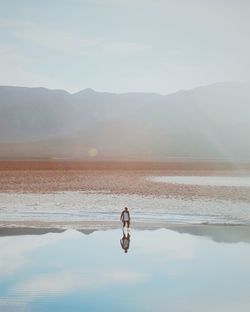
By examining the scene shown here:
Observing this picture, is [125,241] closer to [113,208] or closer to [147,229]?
[147,229]

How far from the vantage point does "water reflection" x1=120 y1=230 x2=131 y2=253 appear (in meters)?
19.3

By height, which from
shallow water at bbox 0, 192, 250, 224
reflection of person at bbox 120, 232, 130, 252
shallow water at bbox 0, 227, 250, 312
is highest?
shallow water at bbox 0, 192, 250, 224

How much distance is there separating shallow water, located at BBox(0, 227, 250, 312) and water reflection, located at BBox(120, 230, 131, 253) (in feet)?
0.64

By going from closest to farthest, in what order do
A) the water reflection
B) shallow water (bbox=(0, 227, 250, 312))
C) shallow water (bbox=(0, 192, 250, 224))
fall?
shallow water (bbox=(0, 227, 250, 312))
the water reflection
shallow water (bbox=(0, 192, 250, 224))

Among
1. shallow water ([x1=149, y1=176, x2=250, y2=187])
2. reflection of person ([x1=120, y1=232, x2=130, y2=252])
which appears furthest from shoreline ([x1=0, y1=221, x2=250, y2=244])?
shallow water ([x1=149, y1=176, x2=250, y2=187])

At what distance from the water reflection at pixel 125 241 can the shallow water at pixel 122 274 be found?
0.64 feet

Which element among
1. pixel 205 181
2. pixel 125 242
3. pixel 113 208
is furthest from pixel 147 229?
pixel 205 181

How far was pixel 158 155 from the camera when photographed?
152 m

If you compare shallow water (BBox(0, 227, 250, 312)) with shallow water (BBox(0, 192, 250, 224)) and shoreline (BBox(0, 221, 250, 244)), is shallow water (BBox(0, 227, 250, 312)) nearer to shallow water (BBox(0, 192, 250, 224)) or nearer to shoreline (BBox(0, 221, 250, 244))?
shoreline (BBox(0, 221, 250, 244))

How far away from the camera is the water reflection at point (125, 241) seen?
63.5 ft

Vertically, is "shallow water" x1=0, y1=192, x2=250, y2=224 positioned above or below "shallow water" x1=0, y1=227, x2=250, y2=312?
above

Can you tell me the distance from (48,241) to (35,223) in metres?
5.18

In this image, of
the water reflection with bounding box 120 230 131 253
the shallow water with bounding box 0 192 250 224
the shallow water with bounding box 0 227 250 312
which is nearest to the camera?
the shallow water with bounding box 0 227 250 312

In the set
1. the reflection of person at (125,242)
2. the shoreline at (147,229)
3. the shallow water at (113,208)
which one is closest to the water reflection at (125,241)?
the reflection of person at (125,242)
